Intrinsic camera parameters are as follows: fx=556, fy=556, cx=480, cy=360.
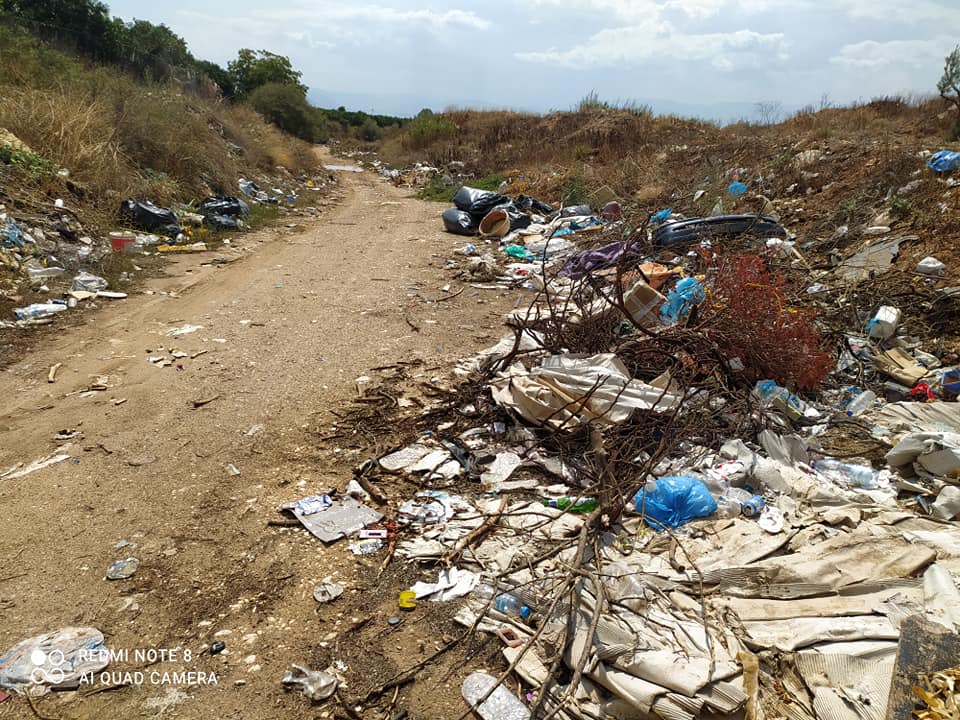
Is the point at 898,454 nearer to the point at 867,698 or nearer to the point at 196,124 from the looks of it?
the point at 867,698

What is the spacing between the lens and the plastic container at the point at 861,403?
12.0 ft

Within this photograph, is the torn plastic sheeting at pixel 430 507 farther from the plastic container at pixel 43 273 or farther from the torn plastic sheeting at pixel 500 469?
the plastic container at pixel 43 273

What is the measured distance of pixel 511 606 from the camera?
231cm

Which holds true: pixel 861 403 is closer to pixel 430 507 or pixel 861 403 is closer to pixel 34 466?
pixel 430 507

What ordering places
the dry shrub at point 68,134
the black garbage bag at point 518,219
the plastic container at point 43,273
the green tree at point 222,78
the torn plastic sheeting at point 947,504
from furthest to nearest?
the green tree at point 222,78 → the black garbage bag at point 518,219 → the dry shrub at point 68,134 → the plastic container at point 43,273 → the torn plastic sheeting at point 947,504

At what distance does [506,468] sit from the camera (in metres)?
3.19

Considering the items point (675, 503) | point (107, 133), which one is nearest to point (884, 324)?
point (675, 503)

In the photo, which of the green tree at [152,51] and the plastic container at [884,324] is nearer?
the plastic container at [884,324]

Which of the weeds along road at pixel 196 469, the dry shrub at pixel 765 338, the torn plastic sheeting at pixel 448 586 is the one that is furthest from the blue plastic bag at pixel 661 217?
the torn plastic sheeting at pixel 448 586

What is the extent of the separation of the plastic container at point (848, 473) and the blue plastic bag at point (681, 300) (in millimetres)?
1293

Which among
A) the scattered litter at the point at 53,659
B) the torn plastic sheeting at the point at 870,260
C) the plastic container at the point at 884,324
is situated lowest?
the scattered litter at the point at 53,659

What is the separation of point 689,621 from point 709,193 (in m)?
8.61

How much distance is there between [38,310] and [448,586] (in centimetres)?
489

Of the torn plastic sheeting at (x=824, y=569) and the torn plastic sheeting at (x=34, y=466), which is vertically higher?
the torn plastic sheeting at (x=824, y=569)
